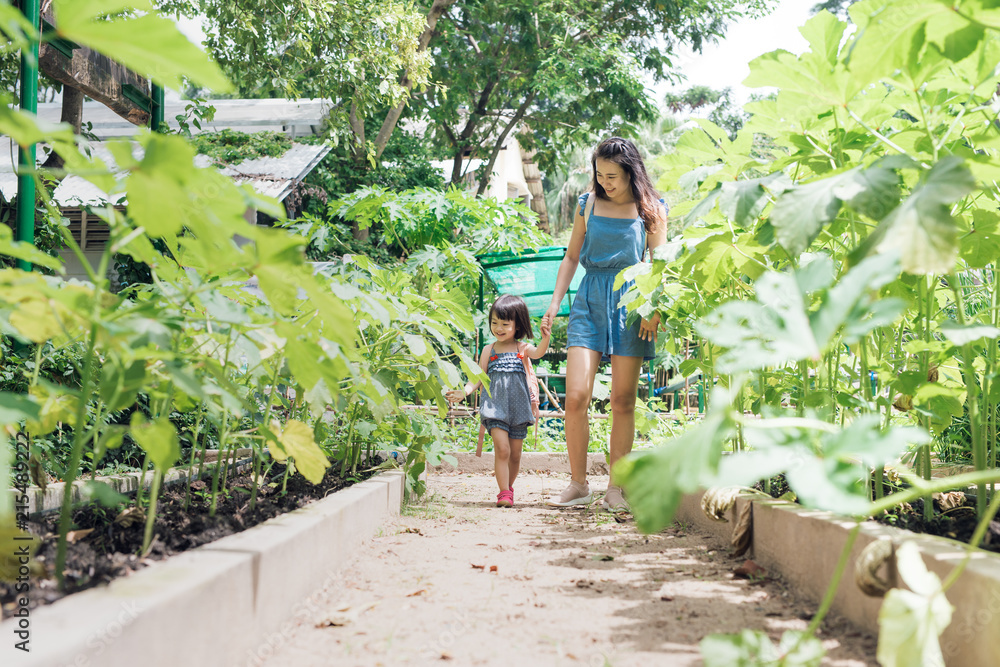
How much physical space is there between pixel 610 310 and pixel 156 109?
3.30m

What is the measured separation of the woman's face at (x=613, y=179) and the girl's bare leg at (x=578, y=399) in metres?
0.82

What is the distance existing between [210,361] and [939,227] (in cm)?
123

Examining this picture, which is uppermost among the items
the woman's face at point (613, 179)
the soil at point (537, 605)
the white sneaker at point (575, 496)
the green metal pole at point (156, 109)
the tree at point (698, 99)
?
the tree at point (698, 99)

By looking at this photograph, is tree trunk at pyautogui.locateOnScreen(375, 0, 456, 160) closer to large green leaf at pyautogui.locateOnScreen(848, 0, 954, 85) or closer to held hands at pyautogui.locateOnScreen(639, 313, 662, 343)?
held hands at pyautogui.locateOnScreen(639, 313, 662, 343)

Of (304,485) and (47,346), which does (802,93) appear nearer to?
(304,485)

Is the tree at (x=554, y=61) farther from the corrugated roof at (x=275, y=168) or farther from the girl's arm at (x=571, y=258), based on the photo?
the girl's arm at (x=571, y=258)

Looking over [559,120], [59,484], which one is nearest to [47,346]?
[59,484]

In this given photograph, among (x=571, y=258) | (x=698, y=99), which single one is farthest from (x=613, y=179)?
(x=698, y=99)

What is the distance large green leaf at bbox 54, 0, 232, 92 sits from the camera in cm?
82

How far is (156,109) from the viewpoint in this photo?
4.45m

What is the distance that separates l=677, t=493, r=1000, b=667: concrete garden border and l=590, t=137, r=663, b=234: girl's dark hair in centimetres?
173

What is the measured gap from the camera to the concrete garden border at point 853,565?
3.20 feet

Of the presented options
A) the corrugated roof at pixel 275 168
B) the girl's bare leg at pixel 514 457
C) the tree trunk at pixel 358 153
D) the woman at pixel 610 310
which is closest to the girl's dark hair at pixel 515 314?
the girl's bare leg at pixel 514 457

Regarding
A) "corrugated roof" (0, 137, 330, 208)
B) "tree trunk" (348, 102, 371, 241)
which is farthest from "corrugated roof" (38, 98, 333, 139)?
"corrugated roof" (0, 137, 330, 208)
